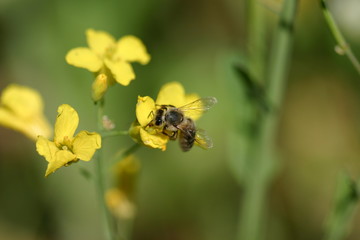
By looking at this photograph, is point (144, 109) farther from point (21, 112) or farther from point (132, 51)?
point (21, 112)

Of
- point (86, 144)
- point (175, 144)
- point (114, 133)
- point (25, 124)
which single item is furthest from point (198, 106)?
point (175, 144)

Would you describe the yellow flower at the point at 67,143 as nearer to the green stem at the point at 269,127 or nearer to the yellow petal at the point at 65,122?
the yellow petal at the point at 65,122

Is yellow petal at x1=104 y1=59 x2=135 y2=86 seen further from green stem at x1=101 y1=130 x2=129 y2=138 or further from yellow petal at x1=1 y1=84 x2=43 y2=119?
yellow petal at x1=1 y1=84 x2=43 y2=119

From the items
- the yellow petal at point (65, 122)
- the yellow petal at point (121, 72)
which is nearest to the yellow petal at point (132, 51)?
the yellow petal at point (121, 72)

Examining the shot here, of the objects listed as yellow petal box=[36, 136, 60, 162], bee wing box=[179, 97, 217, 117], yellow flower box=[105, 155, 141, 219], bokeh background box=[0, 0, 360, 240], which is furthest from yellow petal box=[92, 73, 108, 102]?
bokeh background box=[0, 0, 360, 240]

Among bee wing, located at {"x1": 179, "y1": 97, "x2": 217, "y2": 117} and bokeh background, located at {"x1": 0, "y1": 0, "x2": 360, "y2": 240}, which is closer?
bee wing, located at {"x1": 179, "y1": 97, "x2": 217, "y2": 117}
